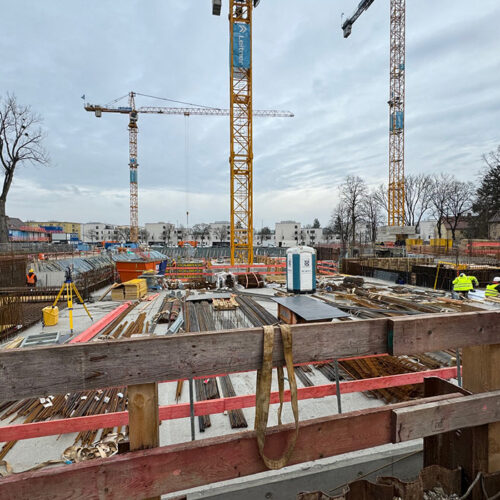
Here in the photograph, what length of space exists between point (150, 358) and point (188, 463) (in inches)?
25.0

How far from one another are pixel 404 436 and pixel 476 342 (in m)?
0.86

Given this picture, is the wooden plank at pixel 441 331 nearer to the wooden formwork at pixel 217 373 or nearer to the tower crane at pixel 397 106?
the wooden formwork at pixel 217 373

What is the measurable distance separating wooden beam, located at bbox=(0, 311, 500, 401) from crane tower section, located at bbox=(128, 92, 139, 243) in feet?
253

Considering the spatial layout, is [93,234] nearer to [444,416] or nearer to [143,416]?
[143,416]

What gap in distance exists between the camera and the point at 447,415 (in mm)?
2018

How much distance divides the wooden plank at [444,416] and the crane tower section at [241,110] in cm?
2377

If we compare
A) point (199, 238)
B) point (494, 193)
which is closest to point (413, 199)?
point (494, 193)

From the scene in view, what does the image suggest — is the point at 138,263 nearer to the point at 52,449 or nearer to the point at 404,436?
the point at 52,449

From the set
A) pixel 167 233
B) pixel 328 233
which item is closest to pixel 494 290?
pixel 328 233

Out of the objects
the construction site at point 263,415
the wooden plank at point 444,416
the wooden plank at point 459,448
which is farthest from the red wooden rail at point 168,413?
the wooden plank at point 444,416

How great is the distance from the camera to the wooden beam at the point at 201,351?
60.2 inches

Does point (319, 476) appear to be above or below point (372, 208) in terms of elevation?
below

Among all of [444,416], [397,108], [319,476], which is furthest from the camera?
[397,108]

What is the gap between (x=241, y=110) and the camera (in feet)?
90.3
